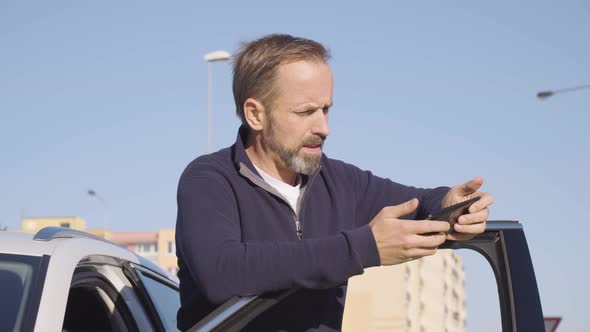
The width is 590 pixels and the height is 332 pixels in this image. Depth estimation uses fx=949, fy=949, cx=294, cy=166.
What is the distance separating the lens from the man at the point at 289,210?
7.50ft

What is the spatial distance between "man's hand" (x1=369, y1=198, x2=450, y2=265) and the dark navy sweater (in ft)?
0.10

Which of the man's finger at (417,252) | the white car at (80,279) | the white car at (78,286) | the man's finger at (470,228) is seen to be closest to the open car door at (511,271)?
the white car at (80,279)

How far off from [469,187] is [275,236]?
586 millimetres

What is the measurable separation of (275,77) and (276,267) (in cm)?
72

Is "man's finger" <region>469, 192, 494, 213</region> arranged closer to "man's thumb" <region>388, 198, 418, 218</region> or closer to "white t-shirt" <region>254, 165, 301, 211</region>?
"man's thumb" <region>388, 198, 418, 218</region>

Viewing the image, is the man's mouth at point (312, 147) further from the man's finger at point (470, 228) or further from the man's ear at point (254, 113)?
the man's finger at point (470, 228)

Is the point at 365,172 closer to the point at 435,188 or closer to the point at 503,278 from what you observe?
the point at 435,188

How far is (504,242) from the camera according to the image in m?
2.60

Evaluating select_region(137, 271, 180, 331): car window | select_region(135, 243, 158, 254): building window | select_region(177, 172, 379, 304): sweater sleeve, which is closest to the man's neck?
select_region(177, 172, 379, 304): sweater sleeve

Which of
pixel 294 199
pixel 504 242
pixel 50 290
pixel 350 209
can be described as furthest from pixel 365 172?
pixel 50 290

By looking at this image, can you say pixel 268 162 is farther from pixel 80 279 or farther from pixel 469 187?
pixel 80 279

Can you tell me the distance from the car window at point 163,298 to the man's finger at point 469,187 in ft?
5.04

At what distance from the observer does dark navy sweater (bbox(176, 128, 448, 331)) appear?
7.50ft

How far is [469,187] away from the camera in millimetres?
2773
